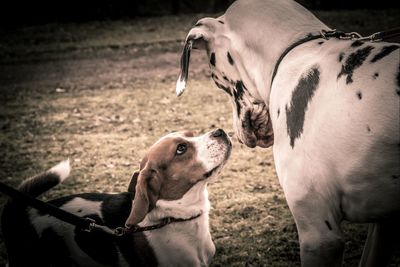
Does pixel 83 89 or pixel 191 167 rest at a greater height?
pixel 191 167

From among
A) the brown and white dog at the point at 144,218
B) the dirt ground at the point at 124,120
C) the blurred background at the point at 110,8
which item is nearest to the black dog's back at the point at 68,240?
the brown and white dog at the point at 144,218

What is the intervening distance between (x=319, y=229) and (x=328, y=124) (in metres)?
0.53

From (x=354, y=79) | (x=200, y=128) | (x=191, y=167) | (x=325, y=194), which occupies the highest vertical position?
(x=354, y=79)

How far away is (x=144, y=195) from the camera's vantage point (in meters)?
3.12

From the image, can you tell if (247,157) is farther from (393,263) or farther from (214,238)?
(393,263)

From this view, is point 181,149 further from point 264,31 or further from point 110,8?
point 110,8

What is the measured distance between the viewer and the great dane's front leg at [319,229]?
241 cm

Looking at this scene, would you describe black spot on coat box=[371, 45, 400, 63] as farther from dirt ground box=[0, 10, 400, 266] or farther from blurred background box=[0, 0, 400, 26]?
blurred background box=[0, 0, 400, 26]

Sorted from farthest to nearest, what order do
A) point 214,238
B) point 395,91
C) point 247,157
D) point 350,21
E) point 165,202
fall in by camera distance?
point 350,21, point 247,157, point 214,238, point 165,202, point 395,91

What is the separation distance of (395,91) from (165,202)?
5.97 feet

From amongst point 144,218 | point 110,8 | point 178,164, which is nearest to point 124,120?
point 178,164

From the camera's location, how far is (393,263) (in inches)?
150

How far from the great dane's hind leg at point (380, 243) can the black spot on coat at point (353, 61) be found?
0.92 metres

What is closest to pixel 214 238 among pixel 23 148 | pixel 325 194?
pixel 325 194
